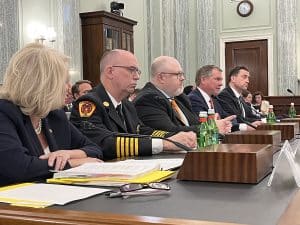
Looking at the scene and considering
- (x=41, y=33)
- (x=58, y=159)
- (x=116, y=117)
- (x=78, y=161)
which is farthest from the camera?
(x=41, y=33)

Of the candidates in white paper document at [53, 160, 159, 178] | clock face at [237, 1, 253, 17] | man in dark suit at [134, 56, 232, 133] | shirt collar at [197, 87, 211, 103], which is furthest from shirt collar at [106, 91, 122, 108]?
clock face at [237, 1, 253, 17]

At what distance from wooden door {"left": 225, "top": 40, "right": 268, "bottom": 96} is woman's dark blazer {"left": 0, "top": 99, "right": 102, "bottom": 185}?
857 centimetres

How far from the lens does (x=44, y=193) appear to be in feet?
4.26

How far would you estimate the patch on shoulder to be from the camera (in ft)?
8.41

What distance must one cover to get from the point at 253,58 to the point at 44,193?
9.55 metres

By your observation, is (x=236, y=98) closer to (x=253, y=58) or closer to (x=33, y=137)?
(x=33, y=137)

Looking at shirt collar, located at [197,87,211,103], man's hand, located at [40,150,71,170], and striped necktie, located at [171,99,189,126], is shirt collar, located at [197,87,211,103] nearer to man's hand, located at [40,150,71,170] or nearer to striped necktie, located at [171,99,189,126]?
striped necktie, located at [171,99,189,126]

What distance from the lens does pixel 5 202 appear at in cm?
121

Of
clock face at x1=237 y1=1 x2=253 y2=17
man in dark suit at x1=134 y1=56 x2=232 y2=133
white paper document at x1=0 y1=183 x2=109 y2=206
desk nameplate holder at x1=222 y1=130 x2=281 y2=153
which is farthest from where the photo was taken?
clock face at x1=237 y1=1 x2=253 y2=17

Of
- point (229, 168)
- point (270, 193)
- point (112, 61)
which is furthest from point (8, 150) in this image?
point (112, 61)

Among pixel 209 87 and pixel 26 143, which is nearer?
pixel 26 143

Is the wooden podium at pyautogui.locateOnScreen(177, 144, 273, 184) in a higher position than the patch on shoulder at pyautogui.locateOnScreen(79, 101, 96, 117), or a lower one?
lower

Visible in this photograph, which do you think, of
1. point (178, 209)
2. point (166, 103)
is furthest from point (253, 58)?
point (178, 209)

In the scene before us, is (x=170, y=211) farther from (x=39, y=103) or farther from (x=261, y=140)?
(x=261, y=140)
